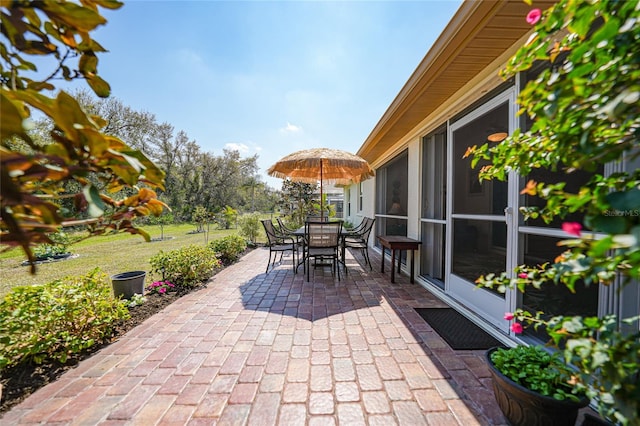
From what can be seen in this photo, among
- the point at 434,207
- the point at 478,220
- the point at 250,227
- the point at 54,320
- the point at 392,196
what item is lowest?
the point at 54,320

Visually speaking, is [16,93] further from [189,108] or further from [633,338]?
[189,108]

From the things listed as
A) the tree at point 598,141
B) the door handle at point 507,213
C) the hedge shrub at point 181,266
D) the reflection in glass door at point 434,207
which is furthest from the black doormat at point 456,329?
the hedge shrub at point 181,266

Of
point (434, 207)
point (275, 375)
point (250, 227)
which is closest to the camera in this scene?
point (275, 375)

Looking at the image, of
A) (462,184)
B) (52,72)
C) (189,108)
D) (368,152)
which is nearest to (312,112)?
(368,152)

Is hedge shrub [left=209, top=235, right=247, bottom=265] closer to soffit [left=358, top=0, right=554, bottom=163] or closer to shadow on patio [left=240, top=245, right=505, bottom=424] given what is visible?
shadow on patio [left=240, top=245, right=505, bottom=424]

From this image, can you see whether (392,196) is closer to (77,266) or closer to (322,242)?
(322,242)

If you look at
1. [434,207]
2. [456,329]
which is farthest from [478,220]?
[456,329]

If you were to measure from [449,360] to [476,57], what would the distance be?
2640mm

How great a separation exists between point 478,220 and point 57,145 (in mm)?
3365

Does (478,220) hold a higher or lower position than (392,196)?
lower

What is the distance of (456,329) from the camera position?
251 centimetres

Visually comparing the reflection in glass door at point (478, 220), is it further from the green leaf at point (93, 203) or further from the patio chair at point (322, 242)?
the green leaf at point (93, 203)

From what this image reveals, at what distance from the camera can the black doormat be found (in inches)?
88.3

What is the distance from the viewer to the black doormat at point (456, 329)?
2242 millimetres
